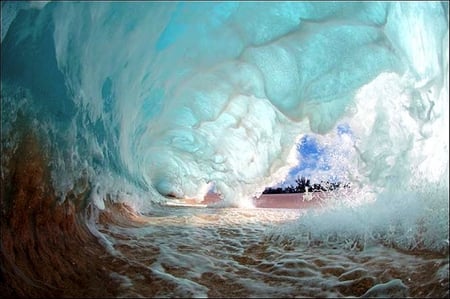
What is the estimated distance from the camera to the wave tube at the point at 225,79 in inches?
246

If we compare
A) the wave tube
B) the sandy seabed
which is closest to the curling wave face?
the wave tube

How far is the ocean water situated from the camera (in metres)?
4.89

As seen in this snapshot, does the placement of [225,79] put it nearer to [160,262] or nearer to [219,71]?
[219,71]

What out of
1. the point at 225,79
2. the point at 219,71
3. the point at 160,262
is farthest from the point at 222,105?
the point at 160,262

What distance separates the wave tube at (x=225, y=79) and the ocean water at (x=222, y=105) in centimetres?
3

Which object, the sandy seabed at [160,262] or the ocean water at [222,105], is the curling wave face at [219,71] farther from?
the sandy seabed at [160,262]

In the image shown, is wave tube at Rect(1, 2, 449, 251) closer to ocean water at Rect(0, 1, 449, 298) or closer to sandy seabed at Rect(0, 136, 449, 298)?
ocean water at Rect(0, 1, 449, 298)

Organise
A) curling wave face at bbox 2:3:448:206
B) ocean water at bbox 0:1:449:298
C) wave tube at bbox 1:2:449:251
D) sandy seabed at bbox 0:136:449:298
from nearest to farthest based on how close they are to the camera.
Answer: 1. sandy seabed at bbox 0:136:449:298
2. ocean water at bbox 0:1:449:298
3. wave tube at bbox 1:2:449:251
4. curling wave face at bbox 2:3:448:206

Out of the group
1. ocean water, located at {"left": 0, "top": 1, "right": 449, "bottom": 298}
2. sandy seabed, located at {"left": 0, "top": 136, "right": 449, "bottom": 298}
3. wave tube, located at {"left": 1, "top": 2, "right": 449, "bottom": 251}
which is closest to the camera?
sandy seabed, located at {"left": 0, "top": 136, "right": 449, "bottom": 298}

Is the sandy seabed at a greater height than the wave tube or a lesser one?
lesser

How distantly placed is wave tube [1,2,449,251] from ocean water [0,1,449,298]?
3cm

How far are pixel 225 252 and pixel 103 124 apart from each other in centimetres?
446

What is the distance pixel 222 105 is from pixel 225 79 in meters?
1.65

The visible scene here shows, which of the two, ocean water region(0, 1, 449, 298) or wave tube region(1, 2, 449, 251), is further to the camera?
wave tube region(1, 2, 449, 251)
